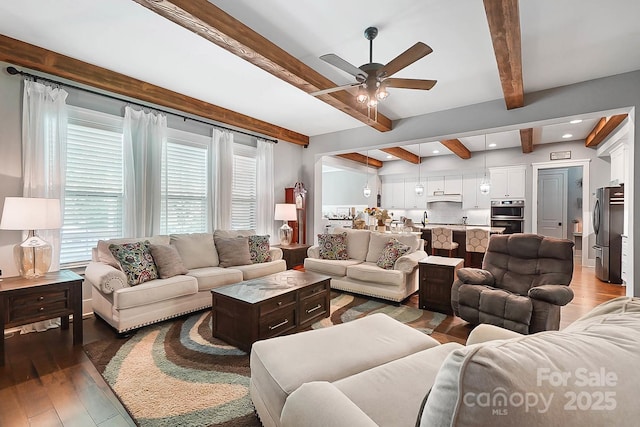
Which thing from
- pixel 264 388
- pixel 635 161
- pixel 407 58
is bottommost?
pixel 264 388

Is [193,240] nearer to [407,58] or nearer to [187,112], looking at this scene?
[187,112]

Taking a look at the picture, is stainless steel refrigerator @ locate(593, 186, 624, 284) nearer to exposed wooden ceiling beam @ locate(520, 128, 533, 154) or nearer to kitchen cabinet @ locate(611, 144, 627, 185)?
kitchen cabinet @ locate(611, 144, 627, 185)

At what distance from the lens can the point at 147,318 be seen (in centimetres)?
305

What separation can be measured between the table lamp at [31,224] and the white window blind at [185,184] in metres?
1.43

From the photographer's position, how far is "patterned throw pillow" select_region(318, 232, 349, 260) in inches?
189

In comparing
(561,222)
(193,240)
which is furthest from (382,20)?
(561,222)

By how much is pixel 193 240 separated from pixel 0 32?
2.70m

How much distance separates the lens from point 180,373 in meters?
2.29

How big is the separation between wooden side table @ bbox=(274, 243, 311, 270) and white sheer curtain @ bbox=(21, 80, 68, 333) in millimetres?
2999

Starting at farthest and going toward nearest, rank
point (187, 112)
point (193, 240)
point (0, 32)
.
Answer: point (187, 112), point (193, 240), point (0, 32)

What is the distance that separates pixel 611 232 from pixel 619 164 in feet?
3.93

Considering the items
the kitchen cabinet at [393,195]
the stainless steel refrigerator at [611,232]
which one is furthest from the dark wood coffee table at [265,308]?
the kitchen cabinet at [393,195]

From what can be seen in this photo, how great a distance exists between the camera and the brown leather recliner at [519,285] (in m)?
2.67

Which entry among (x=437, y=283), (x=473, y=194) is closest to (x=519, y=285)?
(x=437, y=283)
